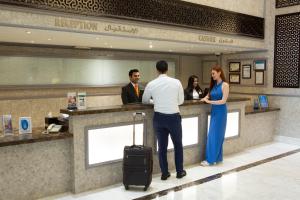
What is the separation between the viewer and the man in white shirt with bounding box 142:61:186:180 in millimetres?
4352

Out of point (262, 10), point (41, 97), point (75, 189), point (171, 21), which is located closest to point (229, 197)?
point (75, 189)

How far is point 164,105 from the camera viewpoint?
4.36 m

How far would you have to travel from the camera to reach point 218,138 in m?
5.42

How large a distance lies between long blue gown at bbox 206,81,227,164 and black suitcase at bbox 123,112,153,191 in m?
1.64

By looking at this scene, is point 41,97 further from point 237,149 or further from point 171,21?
point 237,149

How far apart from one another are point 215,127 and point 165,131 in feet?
4.13

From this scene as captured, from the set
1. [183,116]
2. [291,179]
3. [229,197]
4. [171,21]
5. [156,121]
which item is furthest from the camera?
[171,21]

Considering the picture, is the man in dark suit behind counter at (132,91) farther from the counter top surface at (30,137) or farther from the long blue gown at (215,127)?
the counter top surface at (30,137)

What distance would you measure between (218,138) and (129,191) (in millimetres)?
1972

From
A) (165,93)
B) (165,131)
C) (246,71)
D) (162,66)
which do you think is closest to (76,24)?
(162,66)

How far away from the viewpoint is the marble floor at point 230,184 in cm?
408

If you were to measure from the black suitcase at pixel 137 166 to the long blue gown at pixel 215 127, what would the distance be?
164 cm

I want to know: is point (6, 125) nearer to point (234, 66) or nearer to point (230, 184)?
point (230, 184)

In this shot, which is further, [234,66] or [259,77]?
[234,66]
